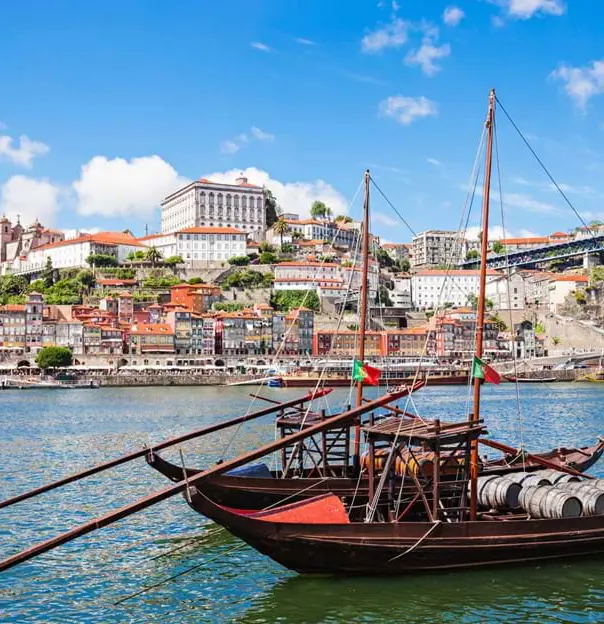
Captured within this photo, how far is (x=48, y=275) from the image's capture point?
13312 cm

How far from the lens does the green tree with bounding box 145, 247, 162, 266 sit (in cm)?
13462

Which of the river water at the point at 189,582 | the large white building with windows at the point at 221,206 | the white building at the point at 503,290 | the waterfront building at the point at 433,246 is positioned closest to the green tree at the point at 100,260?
the large white building with windows at the point at 221,206

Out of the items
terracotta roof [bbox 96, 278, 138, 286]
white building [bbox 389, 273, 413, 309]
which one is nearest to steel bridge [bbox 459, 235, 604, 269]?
white building [bbox 389, 273, 413, 309]

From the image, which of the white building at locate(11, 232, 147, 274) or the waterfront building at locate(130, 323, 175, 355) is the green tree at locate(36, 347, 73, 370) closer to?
the waterfront building at locate(130, 323, 175, 355)

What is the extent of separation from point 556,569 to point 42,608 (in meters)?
8.80

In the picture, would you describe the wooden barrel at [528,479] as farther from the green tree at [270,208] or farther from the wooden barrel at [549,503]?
the green tree at [270,208]

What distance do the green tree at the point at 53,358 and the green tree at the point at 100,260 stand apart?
35.7 metres

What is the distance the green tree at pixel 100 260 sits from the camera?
13262cm

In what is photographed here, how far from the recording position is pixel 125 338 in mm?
106062

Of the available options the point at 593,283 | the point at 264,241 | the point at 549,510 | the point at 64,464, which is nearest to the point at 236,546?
the point at 549,510

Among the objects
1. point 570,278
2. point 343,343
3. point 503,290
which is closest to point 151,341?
point 343,343

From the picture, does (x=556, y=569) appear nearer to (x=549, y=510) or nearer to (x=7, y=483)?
(x=549, y=510)

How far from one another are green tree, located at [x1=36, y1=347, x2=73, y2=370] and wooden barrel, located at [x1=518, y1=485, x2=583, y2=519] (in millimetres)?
88449

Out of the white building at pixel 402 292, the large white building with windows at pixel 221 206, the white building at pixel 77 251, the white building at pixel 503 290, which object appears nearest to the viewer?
the white building at pixel 503 290
